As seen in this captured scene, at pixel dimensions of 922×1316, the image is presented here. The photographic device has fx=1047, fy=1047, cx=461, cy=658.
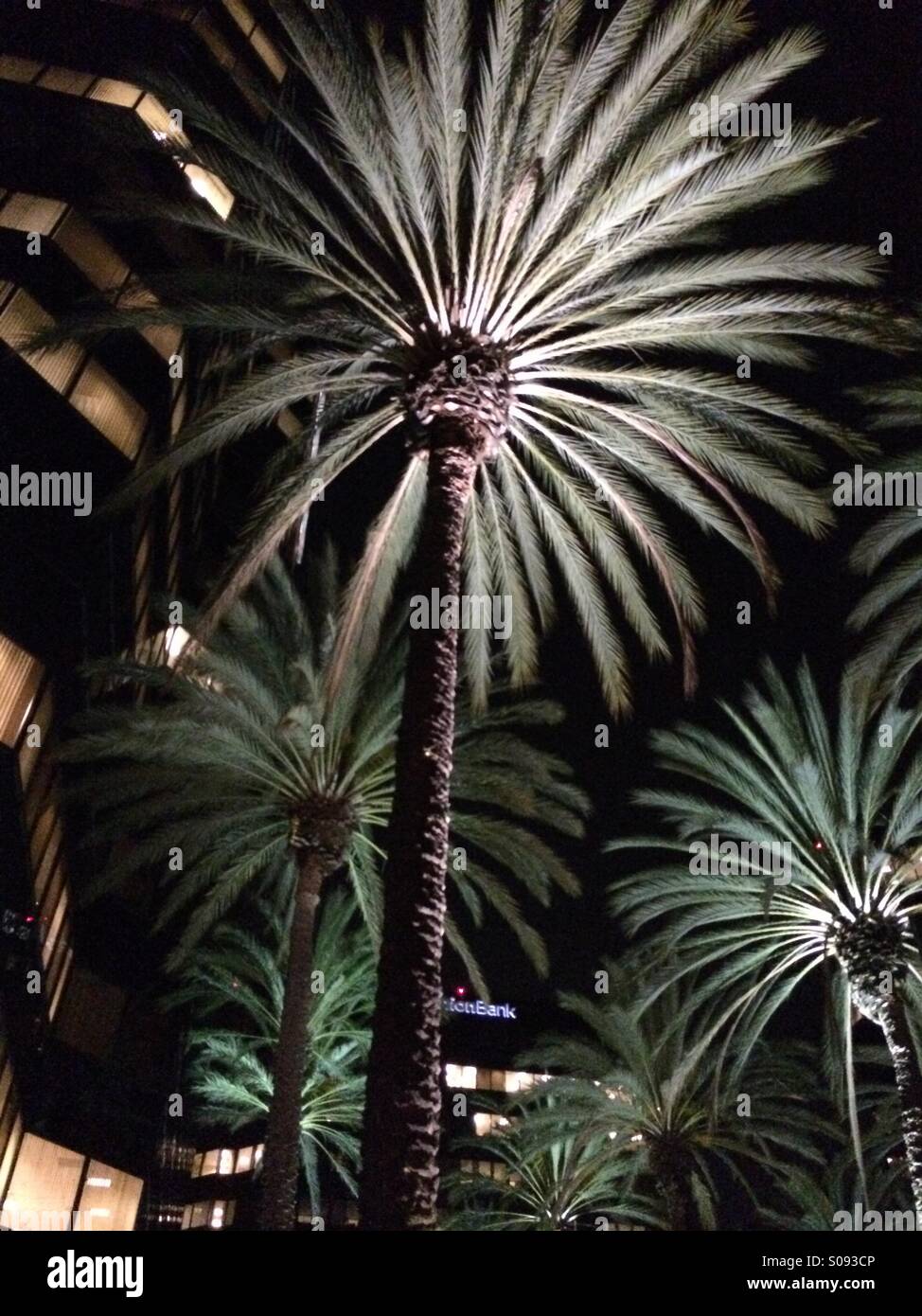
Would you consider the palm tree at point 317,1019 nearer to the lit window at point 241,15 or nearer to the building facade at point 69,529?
the building facade at point 69,529

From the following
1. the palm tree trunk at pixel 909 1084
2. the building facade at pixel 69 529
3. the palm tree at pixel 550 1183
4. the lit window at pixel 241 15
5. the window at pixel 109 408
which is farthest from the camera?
the lit window at pixel 241 15

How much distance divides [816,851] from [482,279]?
36.9 ft

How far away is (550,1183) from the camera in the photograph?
3338 cm

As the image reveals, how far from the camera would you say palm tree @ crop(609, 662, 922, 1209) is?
1659 centimetres

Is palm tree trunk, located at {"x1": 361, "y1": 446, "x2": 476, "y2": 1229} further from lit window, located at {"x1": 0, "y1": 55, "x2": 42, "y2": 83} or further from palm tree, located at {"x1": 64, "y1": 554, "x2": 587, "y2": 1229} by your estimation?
lit window, located at {"x1": 0, "y1": 55, "x2": 42, "y2": 83}

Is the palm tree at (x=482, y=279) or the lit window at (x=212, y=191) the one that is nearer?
the palm tree at (x=482, y=279)

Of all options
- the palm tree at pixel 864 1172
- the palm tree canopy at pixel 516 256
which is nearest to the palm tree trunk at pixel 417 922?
the palm tree canopy at pixel 516 256

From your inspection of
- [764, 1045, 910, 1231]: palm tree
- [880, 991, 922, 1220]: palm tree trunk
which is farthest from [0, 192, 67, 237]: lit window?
[764, 1045, 910, 1231]: palm tree

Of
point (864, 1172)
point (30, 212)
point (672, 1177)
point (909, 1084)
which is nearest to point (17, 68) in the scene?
point (30, 212)

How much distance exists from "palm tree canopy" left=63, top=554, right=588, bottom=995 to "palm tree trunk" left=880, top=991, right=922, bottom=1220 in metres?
5.57

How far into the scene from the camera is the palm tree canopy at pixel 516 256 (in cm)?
979

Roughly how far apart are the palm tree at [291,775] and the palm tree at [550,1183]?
11.7 m

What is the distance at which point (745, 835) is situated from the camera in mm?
17172
